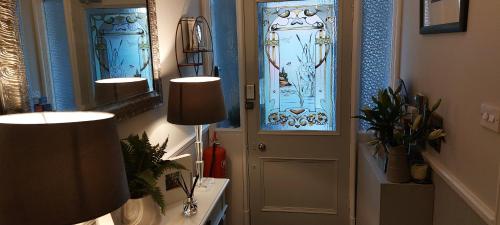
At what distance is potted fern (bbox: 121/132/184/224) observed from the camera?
1285 mm

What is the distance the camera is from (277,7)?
2.72 metres

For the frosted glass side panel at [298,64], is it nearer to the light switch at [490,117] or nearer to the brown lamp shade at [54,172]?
the light switch at [490,117]

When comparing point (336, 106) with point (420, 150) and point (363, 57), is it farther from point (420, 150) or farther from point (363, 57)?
point (420, 150)

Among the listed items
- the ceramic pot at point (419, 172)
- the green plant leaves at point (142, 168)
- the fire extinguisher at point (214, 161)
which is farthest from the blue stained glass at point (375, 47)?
the green plant leaves at point (142, 168)

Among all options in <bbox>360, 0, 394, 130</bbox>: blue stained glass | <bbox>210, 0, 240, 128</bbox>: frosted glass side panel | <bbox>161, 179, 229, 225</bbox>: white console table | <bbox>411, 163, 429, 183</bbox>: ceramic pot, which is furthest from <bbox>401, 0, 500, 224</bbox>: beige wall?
<bbox>210, 0, 240, 128</bbox>: frosted glass side panel

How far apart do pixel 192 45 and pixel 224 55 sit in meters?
0.56

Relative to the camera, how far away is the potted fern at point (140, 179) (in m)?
1.29

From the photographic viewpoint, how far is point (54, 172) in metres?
0.72

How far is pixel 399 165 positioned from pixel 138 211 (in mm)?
1317

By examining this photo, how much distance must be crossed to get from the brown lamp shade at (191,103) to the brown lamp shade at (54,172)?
2.98 feet

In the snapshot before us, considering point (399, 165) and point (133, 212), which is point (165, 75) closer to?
point (133, 212)

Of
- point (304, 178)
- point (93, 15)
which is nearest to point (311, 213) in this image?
point (304, 178)

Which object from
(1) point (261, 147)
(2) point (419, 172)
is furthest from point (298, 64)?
(2) point (419, 172)

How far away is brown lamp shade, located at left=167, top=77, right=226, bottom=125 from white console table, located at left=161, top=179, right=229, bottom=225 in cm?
39
